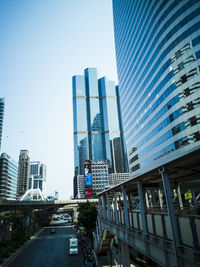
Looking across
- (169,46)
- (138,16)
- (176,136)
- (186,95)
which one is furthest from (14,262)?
(138,16)

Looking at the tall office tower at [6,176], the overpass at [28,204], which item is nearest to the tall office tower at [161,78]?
the overpass at [28,204]

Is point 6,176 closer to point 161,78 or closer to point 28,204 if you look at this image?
point 28,204

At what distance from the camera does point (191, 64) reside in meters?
53.0

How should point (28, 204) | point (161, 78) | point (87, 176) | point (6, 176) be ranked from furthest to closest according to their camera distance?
point (6, 176)
point (87, 176)
point (28, 204)
point (161, 78)

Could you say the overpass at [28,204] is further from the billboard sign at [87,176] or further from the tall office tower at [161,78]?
the tall office tower at [161,78]

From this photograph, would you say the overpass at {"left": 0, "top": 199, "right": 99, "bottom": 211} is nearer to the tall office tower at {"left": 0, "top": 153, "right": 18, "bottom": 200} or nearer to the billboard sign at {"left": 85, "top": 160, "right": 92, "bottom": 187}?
the billboard sign at {"left": 85, "top": 160, "right": 92, "bottom": 187}

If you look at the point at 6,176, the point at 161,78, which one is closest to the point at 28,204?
the point at 161,78

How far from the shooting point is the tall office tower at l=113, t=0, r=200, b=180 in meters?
52.9

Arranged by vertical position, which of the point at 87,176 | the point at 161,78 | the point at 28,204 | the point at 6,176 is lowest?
the point at 28,204

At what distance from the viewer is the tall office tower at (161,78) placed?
5291 centimetres

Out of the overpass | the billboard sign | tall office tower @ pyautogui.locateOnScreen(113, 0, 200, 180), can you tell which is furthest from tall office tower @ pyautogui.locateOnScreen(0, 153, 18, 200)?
tall office tower @ pyautogui.locateOnScreen(113, 0, 200, 180)

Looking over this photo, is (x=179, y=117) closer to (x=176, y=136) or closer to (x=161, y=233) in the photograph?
(x=176, y=136)

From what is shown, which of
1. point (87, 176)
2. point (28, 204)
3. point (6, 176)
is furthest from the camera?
point (6, 176)

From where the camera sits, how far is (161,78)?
210 ft
